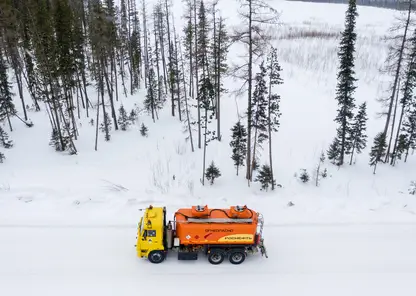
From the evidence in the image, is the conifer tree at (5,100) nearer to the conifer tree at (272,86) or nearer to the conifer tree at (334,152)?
the conifer tree at (272,86)

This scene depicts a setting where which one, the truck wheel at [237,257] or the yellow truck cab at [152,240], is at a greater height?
the yellow truck cab at [152,240]

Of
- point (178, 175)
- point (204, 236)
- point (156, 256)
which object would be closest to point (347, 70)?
point (178, 175)

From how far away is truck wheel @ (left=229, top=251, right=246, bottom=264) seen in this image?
12656 mm

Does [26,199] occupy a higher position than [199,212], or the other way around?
[199,212]

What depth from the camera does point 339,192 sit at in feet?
65.1

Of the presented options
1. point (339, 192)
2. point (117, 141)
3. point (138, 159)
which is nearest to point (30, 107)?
point (117, 141)

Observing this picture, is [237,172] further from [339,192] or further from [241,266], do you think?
[241,266]

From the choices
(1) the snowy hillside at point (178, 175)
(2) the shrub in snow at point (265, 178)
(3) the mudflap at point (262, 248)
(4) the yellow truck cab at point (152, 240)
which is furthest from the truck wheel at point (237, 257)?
(2) the shrub in snow at point (265, 178)

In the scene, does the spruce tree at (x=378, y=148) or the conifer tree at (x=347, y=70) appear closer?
the conifer tree at (x=347, y=70)

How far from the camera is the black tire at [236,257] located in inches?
496

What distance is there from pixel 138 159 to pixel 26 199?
8.70 m

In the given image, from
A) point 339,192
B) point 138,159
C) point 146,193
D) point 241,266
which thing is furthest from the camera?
point 138,159

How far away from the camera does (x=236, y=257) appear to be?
41.9 ft

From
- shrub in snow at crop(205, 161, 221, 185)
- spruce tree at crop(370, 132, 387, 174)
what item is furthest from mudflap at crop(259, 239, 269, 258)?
spruce tree at crop(370, 132, 387, 174)
